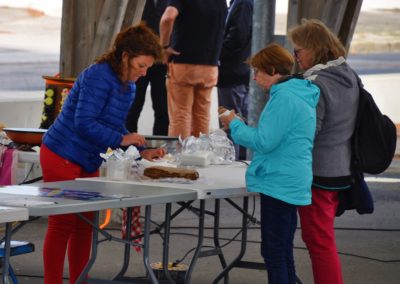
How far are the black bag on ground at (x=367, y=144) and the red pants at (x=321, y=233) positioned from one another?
0.12 metres

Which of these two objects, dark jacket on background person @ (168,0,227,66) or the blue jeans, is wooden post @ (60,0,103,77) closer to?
dark jacket on background person @ (168,0,227,66)

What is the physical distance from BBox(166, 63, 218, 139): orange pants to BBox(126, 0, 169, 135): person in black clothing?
332 mm

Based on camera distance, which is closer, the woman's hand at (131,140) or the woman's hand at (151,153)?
the woman's hand at (131,140)

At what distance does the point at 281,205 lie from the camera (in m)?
5.40

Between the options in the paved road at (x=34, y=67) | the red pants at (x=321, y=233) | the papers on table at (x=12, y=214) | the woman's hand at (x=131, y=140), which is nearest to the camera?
Result: the papers on table at (x=12, y=214)

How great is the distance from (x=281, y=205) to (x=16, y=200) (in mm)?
1378

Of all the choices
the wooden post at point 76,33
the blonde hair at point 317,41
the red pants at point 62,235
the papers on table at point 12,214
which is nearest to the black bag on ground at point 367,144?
the blonde hair at point 317,41

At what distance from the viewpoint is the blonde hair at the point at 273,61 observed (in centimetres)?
560

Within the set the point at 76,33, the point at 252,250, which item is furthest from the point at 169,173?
the point at 76,33

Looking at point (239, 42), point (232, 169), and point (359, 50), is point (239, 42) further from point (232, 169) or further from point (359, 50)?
A: point (359, 50)

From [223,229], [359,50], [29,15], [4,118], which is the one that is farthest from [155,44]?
[359,50]

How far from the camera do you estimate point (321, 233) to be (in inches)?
223

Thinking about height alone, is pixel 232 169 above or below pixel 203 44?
below

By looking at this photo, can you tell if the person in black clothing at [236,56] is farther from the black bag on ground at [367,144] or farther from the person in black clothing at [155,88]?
the black bag on ground at [367,144]
